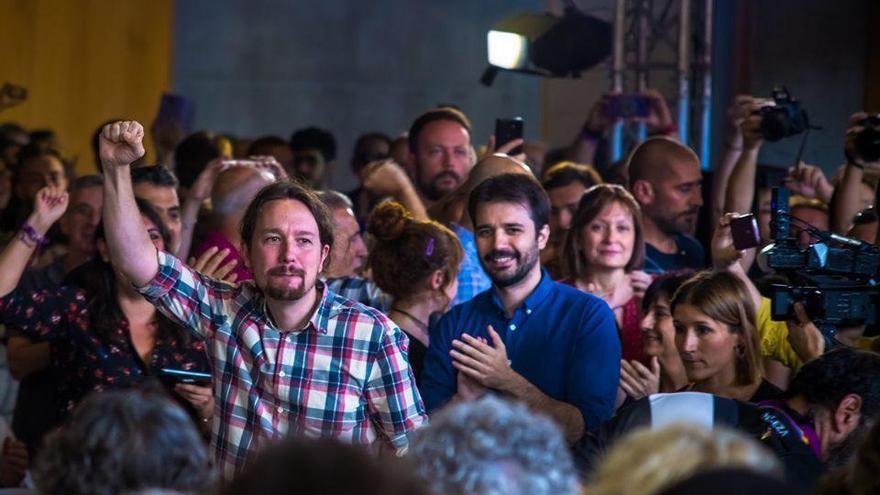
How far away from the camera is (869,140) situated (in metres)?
5.04

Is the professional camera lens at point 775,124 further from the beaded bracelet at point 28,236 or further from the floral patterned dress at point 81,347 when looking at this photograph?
the beaded bracelet at point 28,236

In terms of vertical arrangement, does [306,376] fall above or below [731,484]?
below

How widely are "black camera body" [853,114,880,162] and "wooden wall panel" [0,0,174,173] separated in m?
7.47

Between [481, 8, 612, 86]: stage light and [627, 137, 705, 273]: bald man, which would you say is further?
[481, 8, 612, 86]: stage light

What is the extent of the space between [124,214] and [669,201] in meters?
2.68

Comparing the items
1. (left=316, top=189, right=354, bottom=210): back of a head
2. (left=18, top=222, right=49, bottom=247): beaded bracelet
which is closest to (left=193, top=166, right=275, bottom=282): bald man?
(left=316, top=189, right=354, bottom=210): back of a head

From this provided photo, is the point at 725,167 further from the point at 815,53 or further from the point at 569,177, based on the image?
the point at 815,53

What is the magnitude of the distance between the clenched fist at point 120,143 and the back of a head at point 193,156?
3353mm

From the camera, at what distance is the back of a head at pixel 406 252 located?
470 centimetres

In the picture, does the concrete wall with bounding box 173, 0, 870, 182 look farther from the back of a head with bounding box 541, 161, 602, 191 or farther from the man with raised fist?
the man with raised fist

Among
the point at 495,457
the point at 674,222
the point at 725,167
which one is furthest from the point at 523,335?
the point at 725,167

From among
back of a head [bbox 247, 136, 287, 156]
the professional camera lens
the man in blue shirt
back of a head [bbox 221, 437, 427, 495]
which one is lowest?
the man in blue shirt

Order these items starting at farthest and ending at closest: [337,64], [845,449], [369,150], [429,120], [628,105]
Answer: [337,64], [369,150], [628,105], [429,120], [845,449]

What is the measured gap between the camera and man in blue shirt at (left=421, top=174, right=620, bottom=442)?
4012mm
